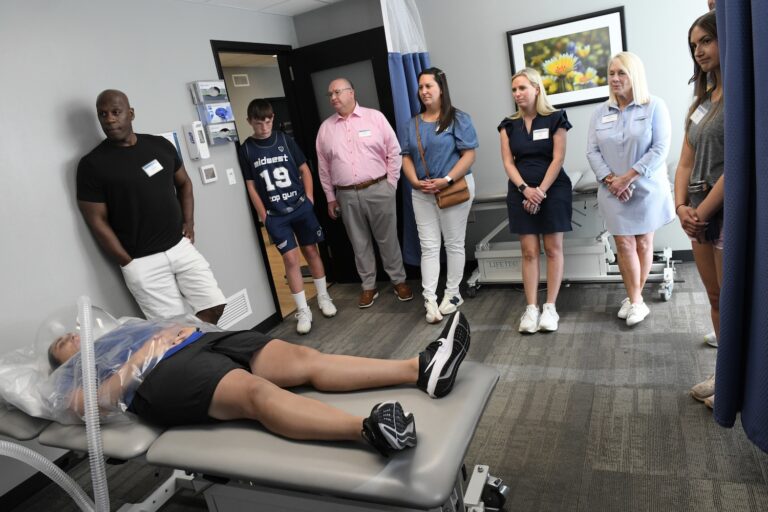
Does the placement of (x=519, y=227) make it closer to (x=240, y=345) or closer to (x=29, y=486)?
(x=240, y=345)

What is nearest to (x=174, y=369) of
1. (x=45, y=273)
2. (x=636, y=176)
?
(x=45, y=273)

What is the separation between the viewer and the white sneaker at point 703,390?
2053 millimetres

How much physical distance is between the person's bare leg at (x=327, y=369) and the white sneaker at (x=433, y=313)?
1639 millimetres

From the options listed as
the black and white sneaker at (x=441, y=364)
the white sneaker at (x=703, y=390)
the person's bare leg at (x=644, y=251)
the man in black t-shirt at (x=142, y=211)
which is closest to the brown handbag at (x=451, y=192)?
the person's bare leg at (x=644, y=251)

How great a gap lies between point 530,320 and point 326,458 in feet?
6.26

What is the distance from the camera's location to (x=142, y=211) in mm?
2652

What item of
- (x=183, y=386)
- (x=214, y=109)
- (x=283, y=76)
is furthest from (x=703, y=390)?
(x=283, y=76)

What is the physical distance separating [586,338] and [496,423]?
2.83 ft

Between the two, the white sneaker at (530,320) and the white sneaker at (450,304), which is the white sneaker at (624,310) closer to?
the white sneaker at (530,320)

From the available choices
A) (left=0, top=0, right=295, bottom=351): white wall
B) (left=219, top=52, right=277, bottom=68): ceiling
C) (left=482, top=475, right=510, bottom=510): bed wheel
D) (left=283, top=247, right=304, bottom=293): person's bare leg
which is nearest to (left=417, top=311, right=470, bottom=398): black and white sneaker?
(left=482, top=475, right=510, bottom=510): bed wheel

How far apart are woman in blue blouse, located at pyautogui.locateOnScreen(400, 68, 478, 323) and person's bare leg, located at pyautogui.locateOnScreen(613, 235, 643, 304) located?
93 centimetres

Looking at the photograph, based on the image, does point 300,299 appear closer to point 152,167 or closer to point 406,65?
point 152,167

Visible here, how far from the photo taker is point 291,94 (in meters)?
4.21

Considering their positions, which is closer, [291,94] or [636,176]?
[636,176]
